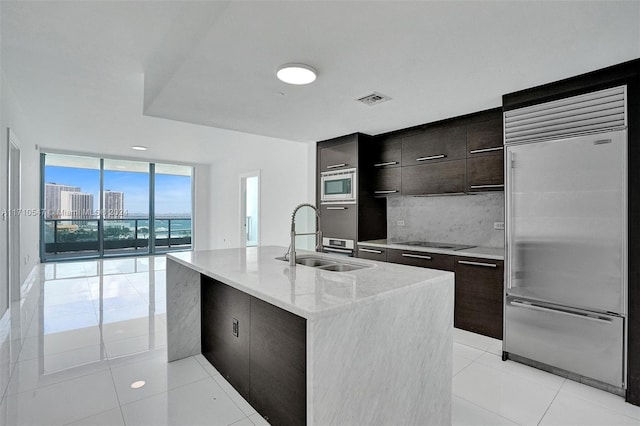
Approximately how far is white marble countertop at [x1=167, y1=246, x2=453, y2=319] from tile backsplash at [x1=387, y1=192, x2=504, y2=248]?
1.97 metres

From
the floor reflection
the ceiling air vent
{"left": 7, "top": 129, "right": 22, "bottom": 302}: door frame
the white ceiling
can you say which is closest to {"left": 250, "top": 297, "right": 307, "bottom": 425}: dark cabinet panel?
the floor reflection

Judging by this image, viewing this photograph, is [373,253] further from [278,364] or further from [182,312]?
[278,364]

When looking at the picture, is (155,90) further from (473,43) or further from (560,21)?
(560,21)

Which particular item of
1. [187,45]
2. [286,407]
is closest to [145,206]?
[187,45]

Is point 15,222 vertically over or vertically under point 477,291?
over

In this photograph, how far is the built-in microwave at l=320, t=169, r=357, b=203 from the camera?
4.22 m

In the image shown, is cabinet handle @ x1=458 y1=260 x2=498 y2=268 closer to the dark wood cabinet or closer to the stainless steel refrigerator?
the stainless steel refrigerator

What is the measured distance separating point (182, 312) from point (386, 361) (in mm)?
1926

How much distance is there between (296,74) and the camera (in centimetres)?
229

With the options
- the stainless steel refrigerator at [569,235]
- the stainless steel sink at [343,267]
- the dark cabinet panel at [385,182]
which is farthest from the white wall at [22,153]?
the stainless steel refrigerator at [569,235]

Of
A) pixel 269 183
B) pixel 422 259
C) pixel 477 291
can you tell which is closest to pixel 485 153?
pixel 422 259

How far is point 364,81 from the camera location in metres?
2.50

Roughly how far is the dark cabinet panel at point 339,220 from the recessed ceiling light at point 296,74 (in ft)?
6.87

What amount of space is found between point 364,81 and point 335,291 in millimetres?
1748
